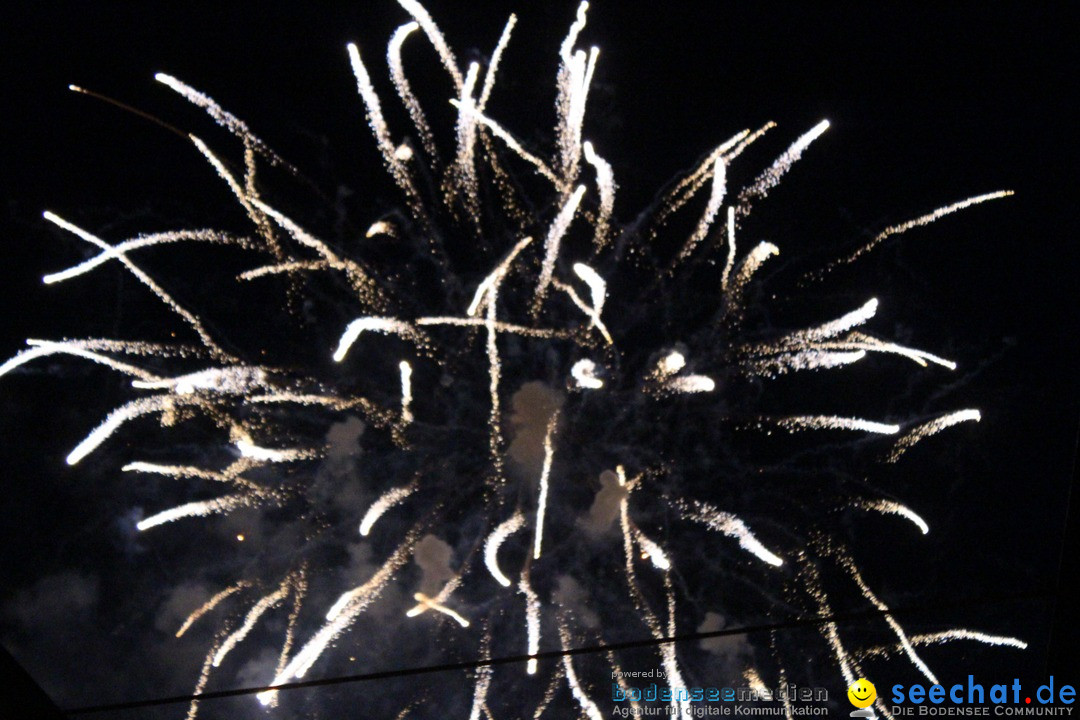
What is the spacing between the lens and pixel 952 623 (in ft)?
39.7

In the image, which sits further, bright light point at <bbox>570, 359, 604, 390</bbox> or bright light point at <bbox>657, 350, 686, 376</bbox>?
bright light point at <bbox>570, 359, 604, 390</bbox>

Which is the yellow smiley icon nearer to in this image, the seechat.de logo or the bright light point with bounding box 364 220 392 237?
the seechat.de logo

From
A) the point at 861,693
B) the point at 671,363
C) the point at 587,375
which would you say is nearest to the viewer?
the point at 861,693

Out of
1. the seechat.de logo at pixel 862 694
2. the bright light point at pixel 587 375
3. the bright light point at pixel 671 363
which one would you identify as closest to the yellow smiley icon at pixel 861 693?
the seechat.de logo at pixel 862 694

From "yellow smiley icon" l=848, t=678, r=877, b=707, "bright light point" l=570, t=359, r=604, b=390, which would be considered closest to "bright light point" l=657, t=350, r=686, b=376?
"bright light point" l=570, t=359, r=604, b=390

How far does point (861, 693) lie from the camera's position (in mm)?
10203

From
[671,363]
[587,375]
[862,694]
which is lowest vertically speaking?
[862,694]

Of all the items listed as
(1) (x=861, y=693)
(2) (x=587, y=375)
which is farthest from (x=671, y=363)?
(1) (x=861, y=693)

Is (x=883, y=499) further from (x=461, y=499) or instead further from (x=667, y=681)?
(x=461, y=499)

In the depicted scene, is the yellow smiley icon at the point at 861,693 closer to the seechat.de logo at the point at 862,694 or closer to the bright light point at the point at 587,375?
the seechat.de logo at the point at 862,694

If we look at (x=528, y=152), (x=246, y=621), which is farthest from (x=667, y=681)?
(x=528, y=152)

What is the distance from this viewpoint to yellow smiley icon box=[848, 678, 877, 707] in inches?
396

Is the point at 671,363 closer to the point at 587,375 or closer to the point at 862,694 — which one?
the point at 587,375

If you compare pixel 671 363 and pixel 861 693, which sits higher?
pixel 671 363
